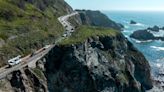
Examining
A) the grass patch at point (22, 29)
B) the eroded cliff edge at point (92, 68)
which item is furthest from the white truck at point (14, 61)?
the eroded cliff edge at point (92, 68)

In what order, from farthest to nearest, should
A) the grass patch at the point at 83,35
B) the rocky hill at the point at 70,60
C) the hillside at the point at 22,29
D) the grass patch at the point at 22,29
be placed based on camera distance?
1. the grass patch at the point at 83,35
2. the grass patch at the point at 22,29
3. the hillside at the point at 22,29
4. the rocky hill at the point at 70,60

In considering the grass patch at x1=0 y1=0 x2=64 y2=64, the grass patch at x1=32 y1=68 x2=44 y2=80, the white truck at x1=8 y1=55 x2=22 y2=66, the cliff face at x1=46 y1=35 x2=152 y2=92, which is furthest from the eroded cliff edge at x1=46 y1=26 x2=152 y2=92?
the grass patch at x1=0 y1=0 x2=64 y2=64

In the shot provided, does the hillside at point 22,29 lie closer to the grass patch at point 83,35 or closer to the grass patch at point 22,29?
the grass patch at point 22,29

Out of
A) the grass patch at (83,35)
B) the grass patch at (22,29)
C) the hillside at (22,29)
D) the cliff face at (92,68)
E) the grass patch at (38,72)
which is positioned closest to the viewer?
the grass patch at (38,72)

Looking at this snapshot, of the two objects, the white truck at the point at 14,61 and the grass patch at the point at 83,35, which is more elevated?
the grass patch at the point at 83,35

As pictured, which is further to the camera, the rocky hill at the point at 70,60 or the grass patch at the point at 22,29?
the grass patch at the point at 22,29

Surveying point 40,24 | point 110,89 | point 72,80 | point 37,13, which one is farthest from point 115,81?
point 37,13

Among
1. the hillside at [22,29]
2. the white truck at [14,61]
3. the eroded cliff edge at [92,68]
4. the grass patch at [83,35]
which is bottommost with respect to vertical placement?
the eroded cliff edge at [92,68]
